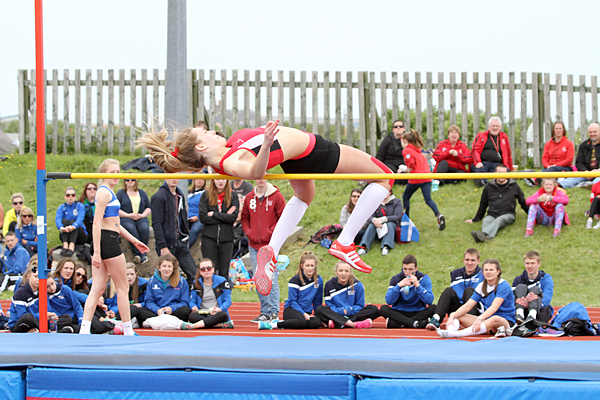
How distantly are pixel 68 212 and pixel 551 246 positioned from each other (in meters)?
6.32

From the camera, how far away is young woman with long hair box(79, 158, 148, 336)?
15.1ft

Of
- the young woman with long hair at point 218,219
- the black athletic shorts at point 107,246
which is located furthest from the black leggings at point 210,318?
the black athletic shorts at point 107,246

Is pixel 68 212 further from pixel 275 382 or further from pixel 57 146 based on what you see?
pixel 275 382

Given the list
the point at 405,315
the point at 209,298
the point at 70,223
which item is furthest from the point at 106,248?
the point at 70,223

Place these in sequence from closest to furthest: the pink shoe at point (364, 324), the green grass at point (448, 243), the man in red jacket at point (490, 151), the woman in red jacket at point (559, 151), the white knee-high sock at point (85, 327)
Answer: the white knee-high sock at point (85, 327)
the pink shoe at point (364, 324)
the green grass at point (448, 243)
the woman in red jacket at point (559, 151)
the man in red jacket at point (490, 151)

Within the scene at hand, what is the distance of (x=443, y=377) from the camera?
2895 millimetres

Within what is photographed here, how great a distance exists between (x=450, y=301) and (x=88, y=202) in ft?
14.8

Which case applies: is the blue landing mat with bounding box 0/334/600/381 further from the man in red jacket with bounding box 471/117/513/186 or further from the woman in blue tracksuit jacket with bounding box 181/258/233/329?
the man in red jacket with bounding box 471/117/513/186

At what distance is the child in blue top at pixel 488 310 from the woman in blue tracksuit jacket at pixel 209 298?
2.08m

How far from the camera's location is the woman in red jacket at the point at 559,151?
9625mm

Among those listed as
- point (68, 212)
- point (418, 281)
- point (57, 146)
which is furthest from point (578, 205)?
point (57, 146)

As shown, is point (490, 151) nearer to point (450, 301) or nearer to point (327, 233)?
point (327, 233)

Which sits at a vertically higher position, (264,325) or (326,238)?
(326,238)

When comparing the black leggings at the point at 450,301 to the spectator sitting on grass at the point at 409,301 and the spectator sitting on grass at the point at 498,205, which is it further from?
the spectator sitting on grass at the point at 498,205
